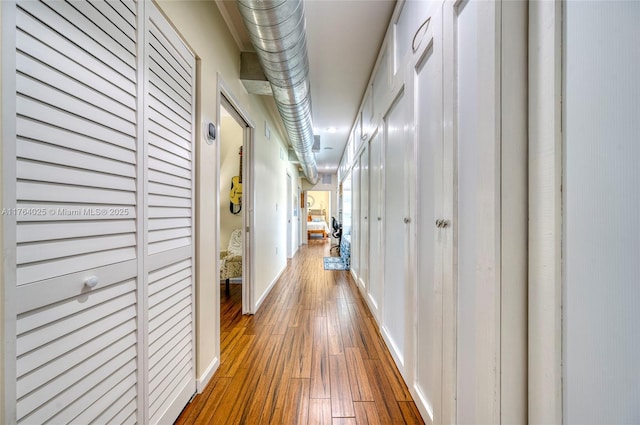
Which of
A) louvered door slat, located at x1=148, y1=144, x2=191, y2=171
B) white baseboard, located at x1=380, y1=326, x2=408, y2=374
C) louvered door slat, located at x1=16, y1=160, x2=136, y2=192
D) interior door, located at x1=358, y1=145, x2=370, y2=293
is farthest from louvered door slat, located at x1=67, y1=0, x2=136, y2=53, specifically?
interior door, located at x1=358, y1=145, x2=370, y2=293

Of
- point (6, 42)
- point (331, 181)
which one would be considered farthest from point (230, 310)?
point (331, 181)

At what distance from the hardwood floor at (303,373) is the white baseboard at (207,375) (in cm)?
3

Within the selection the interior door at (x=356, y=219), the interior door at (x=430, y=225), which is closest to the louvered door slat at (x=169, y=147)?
the interior door at (x=430, y=225)

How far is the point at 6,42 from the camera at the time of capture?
57cm

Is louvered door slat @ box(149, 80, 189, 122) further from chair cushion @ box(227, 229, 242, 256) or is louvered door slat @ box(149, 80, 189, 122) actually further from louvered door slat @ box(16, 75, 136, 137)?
chair cushion @ box(227, 229, 242, 256)

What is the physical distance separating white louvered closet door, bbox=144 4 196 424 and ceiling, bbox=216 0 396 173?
860mm

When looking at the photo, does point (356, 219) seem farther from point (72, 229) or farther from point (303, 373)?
point (72, 229)

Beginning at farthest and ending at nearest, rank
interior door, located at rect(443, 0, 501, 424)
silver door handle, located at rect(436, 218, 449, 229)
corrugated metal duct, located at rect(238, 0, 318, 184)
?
corrugated metal duct, located at rect(238, 0, 318, 184) → silver door handle, located at rect(436, 218, 449, 229) → interior door, located at rect(443, 0, 501, 424)

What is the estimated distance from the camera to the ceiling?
177 centimetres

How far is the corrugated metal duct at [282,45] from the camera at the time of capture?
126 cm

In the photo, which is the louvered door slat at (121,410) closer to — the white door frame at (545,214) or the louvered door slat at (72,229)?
the louvered door slat at (72,229)

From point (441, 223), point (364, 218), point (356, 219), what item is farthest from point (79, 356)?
point (356, 219)

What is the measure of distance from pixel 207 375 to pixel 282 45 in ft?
7.10

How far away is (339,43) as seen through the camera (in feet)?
7.13
